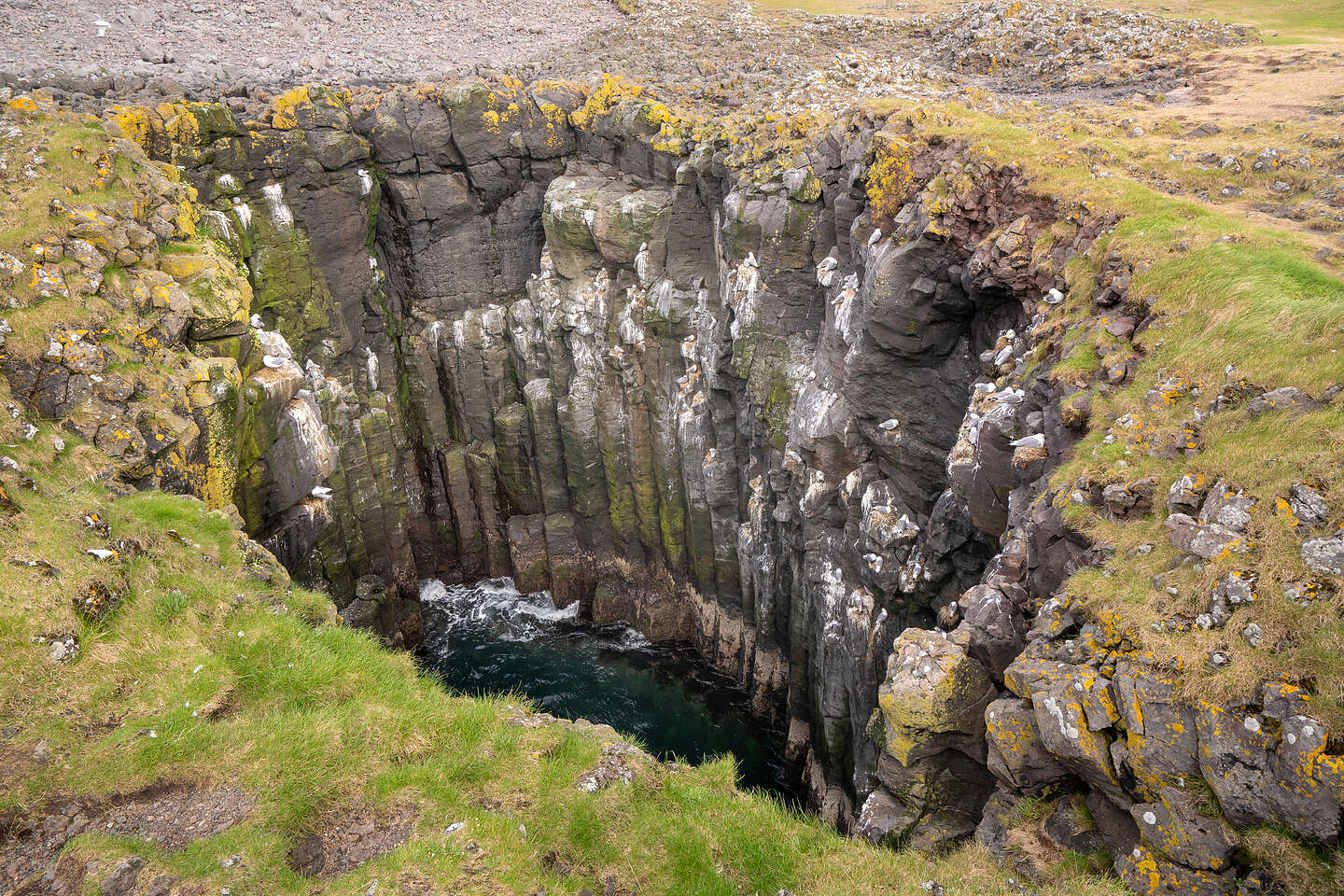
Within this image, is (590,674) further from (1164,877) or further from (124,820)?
(1164,877)

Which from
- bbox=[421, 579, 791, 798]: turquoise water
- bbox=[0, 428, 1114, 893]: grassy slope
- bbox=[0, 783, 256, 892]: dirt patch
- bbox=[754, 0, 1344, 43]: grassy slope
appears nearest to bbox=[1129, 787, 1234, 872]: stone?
bbox=[0, 428, 1114, 893]: grassy slope

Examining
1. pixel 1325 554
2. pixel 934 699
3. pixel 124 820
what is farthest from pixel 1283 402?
pixel 124 820

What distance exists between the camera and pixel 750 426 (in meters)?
29.7

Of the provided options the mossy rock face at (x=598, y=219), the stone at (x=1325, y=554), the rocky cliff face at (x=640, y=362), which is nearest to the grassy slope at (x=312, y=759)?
the stone at (x=1325, y=554)

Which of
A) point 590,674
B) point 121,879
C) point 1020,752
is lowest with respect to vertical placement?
point 590,674

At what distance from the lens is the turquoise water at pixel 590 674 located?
31.3 m

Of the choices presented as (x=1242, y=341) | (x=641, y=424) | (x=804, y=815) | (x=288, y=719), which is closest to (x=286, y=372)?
(x=641, y=424)

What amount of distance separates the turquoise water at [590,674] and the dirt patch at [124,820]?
20.9 m

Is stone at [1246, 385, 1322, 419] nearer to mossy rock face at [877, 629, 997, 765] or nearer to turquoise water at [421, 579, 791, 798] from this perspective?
mossy rock face at [877, 629, 997, 765]

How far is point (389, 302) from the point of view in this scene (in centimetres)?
3784

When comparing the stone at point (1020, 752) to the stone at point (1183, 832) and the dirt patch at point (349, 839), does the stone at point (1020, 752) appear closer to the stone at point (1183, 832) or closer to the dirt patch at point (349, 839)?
the stone at point (1183, 832)

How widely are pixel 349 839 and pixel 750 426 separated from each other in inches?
859

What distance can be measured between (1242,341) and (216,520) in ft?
70.3

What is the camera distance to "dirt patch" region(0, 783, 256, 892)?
30.4 feet
